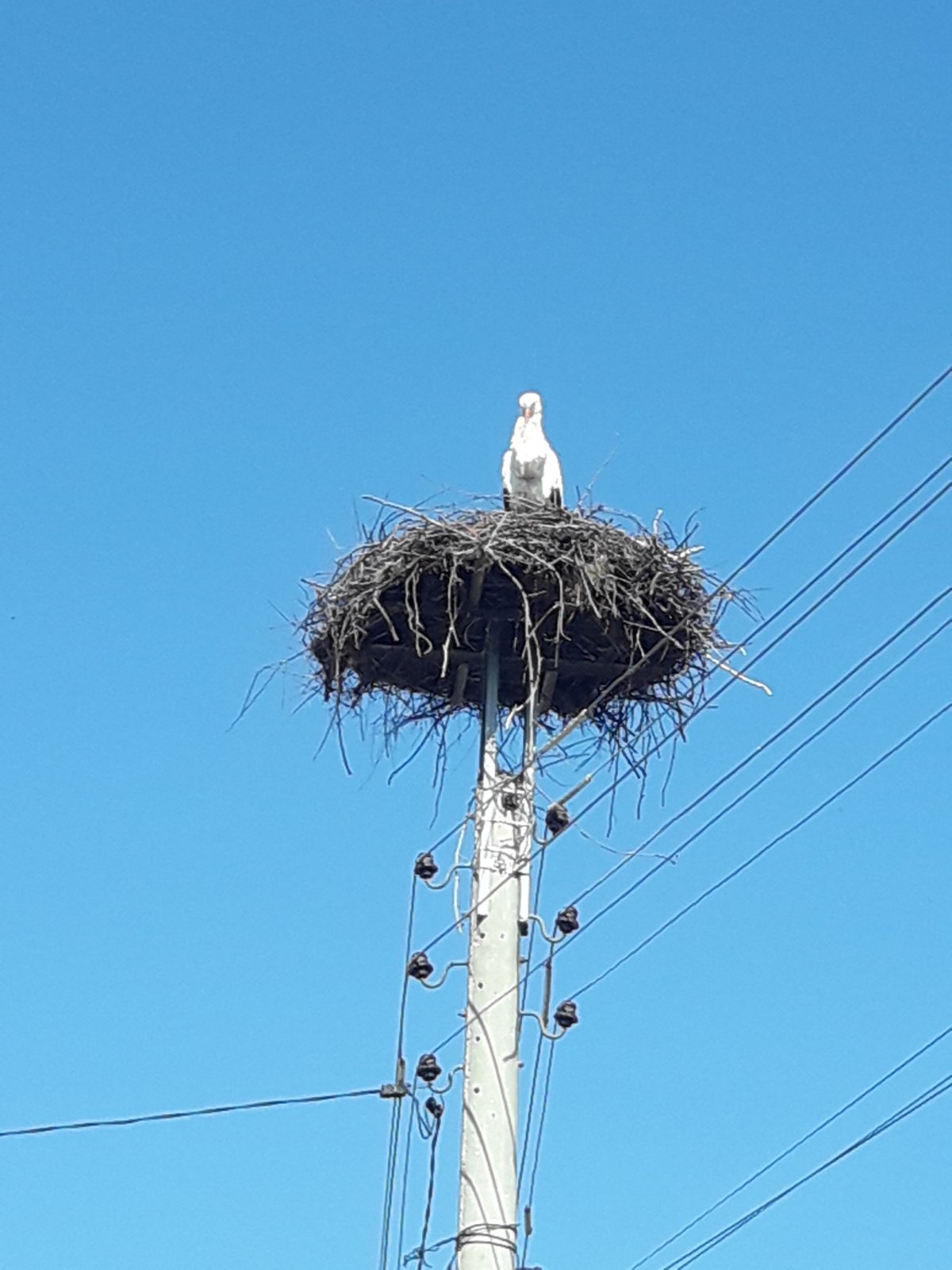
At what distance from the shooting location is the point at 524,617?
882 centimetres

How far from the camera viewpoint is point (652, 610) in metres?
8.91

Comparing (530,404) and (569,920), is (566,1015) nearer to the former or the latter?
(569,920)

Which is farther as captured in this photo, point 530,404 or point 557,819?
point 530,404

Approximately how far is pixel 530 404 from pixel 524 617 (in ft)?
9.62

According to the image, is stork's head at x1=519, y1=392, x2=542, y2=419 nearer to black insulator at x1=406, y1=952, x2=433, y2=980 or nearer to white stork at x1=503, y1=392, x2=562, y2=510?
white stork at x1=503, y1=392, x2=562, y2=510

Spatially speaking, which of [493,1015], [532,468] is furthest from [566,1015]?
[532,468]

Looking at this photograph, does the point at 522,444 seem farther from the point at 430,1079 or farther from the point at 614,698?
the point at 430,1079

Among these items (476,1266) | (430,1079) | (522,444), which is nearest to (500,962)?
(430,1079)

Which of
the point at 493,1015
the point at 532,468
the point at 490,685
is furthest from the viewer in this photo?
the point at 532,468

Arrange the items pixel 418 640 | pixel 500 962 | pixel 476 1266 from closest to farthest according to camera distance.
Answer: pixel 476 1266 < pixel 500 962 < pixel 418 640

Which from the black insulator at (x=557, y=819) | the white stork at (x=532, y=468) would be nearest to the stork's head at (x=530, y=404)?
the white stork at (x=532, y=468)

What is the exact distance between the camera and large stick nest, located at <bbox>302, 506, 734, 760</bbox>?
8.70 meters

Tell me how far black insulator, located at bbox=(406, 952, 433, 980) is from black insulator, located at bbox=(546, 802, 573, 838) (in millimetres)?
742

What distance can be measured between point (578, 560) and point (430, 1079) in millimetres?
2179
